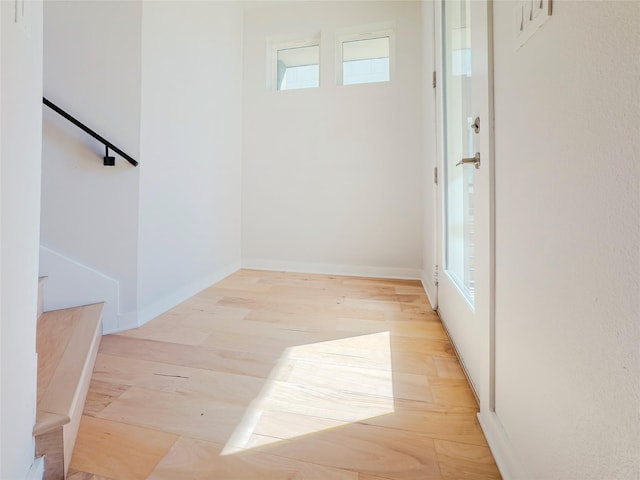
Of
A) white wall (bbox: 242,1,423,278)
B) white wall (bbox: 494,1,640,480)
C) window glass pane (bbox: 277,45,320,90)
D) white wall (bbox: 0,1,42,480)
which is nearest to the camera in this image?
white wall (bbox: 494,1,640,480)

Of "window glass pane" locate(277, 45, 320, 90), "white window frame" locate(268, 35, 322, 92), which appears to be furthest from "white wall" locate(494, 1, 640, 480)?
"white window frame" locate(268, 35, 322, 92)

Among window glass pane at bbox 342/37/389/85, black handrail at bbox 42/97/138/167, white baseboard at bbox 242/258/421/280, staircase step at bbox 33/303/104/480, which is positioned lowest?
staircase step at bbox 33/303/104/480

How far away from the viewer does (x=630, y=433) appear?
354 mm

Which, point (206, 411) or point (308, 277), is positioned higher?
point (308, 277)

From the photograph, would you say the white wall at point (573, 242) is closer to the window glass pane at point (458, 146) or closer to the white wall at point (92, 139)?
the window glass pane at point (458, 146)

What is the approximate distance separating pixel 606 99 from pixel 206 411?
48.6 inches

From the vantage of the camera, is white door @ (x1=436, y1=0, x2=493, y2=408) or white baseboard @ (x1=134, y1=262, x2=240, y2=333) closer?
white door @ (x1=436, y1=0, x2=493, y2=408)

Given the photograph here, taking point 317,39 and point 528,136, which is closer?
point 528,136

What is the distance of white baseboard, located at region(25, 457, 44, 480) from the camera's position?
66cm

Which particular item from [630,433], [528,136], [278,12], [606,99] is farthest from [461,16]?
[278,12]

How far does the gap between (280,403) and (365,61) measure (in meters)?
3.06

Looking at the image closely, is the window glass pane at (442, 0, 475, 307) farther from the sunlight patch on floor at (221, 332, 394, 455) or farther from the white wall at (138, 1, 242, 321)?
the white wall at (138, 1, 242, 321)

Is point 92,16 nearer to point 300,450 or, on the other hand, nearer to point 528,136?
point 528,136

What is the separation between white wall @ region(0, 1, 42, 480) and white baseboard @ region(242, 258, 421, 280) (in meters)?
2.27
